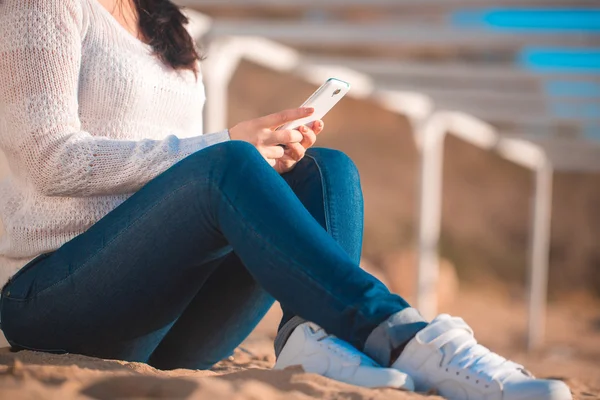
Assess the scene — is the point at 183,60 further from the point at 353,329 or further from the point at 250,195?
the point at 353,329

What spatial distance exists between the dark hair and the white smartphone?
37 centimetres

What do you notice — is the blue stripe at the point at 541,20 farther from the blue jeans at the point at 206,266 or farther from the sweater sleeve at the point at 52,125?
the sweater sleeve at the point at 52,125

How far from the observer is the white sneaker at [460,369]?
4.07 ft

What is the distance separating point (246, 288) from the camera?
5.71ft

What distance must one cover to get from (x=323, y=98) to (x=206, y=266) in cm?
44

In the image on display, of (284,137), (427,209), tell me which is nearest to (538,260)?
(427,209)

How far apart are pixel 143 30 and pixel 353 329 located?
0.99 meters

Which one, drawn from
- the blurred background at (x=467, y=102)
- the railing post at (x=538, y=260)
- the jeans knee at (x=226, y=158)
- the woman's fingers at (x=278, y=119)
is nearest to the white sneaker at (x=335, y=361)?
the jeans knee at (x=226, y=158)

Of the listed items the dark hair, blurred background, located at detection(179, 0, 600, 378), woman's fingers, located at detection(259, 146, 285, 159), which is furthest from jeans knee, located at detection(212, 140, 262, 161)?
blurred background, located at detection(179, 0, 600, 378)

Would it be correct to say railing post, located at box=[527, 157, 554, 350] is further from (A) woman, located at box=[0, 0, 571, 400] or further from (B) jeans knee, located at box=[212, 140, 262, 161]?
(B) jeans knee, located at box=[212, 140, 262, 161]

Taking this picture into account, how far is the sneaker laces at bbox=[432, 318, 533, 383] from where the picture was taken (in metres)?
1.26

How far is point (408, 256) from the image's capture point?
9039 mm

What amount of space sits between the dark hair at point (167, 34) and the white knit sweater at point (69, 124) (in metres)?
0.10

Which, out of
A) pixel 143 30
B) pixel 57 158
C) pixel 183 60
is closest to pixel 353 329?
pixel 57 158
